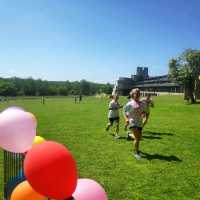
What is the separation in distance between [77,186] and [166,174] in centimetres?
515

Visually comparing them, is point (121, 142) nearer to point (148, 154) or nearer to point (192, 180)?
point (148, 154)

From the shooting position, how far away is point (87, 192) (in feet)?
13.1

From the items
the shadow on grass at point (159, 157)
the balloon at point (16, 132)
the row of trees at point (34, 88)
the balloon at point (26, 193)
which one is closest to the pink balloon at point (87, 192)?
the balloon at point (26, 193)

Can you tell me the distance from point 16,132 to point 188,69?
179 feet

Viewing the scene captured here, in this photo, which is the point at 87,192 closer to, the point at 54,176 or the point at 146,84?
the point at 54,176

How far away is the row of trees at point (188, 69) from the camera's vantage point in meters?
56.7

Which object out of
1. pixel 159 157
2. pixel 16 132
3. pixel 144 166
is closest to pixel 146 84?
pixel 159 157

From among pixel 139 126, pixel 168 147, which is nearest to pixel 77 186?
pixel 139 126

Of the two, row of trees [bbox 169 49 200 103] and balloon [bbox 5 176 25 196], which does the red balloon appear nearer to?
balloon [bbox 5 176 25 196]

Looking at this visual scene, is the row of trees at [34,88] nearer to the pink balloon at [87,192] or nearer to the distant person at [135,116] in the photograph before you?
the distant person at [135,116]

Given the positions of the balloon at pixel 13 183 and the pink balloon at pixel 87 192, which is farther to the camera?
the balloon at pixel 13 183

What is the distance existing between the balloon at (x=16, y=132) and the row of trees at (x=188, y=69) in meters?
52.1

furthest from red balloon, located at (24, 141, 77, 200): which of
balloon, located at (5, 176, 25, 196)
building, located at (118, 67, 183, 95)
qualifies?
building, located at (118, 67, 183, 95)

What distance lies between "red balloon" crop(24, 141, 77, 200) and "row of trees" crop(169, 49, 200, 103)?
174ft
